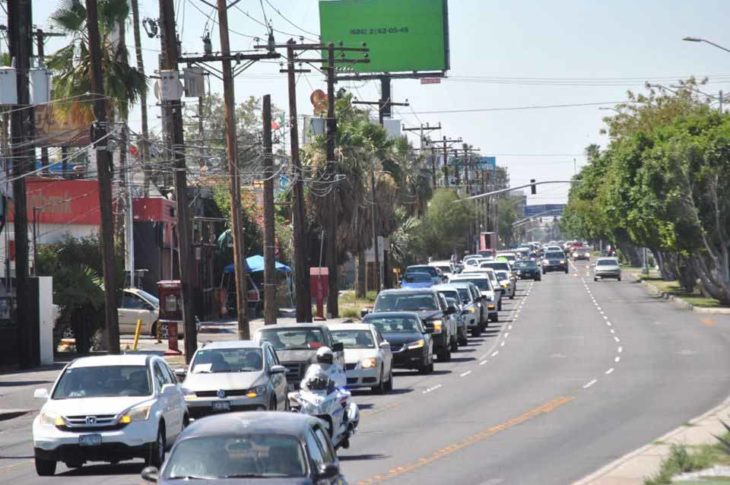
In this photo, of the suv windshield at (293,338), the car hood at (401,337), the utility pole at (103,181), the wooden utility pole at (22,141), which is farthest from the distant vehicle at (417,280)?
the suv windshield at (293,338)

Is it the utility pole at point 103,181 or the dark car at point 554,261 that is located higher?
the utility pole at point 103,181

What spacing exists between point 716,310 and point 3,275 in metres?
29.3

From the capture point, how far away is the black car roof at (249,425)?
12148 mm

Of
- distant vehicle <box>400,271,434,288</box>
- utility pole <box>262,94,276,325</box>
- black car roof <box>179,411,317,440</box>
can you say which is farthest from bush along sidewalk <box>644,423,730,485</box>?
distant vehicle <box>400,271,434,288</box>

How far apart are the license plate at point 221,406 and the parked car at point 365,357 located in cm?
790

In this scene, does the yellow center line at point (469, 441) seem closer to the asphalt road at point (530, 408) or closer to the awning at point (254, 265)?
the asphalt road at point (530, 408)

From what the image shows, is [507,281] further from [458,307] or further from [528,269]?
[458,307]

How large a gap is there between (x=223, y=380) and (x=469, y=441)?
4267 millimetres

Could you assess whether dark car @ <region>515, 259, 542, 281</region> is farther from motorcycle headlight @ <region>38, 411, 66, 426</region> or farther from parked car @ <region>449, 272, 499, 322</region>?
motorcycle headlight @ <region>38, 411, 66, 426</region>

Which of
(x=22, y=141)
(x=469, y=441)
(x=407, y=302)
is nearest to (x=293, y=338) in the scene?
(x=469, y=441)

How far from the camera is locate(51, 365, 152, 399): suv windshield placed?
68.5 feet

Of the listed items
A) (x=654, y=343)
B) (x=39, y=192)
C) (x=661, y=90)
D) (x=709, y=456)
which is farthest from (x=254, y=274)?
(x=709, y=456)

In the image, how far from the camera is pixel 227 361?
25578mm

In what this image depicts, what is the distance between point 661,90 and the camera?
3691 inches
